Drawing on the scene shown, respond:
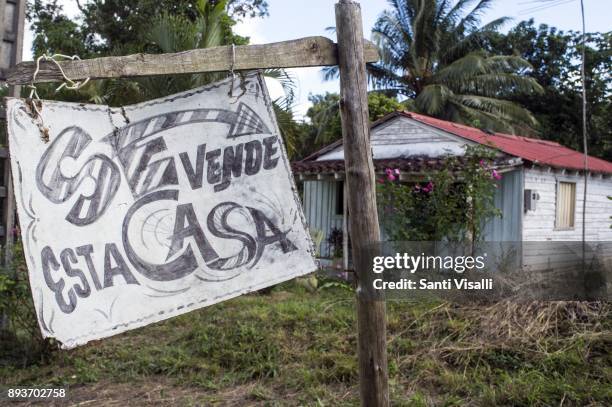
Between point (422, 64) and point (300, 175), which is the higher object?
point (422, 64)

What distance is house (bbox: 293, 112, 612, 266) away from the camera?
10.5 metres

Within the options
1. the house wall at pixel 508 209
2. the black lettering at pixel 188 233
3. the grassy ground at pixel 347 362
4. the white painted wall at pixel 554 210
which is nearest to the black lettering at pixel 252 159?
the black lettering at pixel 188 233

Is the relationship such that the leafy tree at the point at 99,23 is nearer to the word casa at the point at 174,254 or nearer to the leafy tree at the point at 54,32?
the leafy tree at the point at 54,32

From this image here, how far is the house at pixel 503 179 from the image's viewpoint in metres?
A: 10.5

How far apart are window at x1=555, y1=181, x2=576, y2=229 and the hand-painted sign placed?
425 inches

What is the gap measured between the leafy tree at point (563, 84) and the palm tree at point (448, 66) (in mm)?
1729

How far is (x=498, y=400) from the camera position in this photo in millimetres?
4133

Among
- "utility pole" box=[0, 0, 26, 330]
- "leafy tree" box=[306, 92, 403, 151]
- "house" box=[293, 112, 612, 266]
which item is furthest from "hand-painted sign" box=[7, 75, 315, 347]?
"leafy tree" box=[306, 92, 403, 151]

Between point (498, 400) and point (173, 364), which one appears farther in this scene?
point (173, 364)

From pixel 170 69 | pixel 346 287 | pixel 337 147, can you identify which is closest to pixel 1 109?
pixel 170 69

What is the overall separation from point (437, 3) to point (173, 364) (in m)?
21.2

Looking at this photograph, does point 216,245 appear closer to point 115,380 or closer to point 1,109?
point 115,380

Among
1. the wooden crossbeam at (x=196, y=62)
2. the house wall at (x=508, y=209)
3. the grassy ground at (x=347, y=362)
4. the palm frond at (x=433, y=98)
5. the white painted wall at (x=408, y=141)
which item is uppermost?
the palm frond at (x=433, y=98)

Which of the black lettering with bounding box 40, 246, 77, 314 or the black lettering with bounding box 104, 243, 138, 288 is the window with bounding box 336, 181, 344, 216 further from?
the black lettering with bounding box 40, 246, 77, 314
